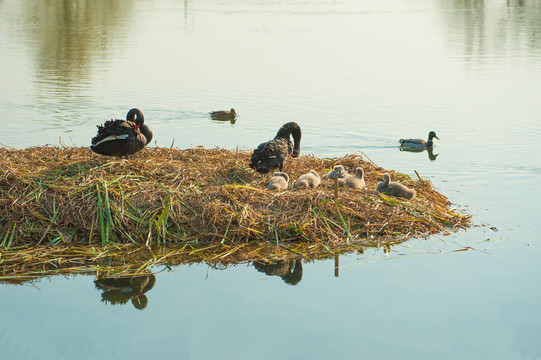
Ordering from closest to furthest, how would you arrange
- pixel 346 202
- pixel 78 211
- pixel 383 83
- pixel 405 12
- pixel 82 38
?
1. pixel 78 211
2. pixel 346 202
3. pixel 383 83
4. pixel 82 38
5. pixel 405 12

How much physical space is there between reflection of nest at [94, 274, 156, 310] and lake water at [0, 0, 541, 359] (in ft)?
0.23

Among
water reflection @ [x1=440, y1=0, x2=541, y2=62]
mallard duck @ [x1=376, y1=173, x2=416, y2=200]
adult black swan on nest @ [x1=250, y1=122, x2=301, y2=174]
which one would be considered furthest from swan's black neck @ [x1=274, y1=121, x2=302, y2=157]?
water reflection @ [x1=440, y1=0, x2=541, y2=62]

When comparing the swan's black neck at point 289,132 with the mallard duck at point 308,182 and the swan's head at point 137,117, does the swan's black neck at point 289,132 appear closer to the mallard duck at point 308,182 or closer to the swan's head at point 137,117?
the mallard duck at point 308,182

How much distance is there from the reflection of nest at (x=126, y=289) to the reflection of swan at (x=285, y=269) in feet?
2.95

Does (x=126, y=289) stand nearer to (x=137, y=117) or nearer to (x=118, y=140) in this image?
(x=118, y=140)

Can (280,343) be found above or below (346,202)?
below

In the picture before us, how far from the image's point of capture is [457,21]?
33.1m

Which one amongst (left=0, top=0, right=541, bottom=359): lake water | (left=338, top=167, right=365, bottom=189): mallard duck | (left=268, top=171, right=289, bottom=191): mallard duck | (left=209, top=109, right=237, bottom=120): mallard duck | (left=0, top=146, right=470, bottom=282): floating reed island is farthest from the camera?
(left=209, top=109, right=237, bottom=120): mallard duck

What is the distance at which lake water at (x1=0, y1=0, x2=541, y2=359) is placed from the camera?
13.4ft

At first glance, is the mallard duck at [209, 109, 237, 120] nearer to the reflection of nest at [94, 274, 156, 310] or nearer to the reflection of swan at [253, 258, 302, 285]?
the reflection of swan at [253, 258, 302, 285]

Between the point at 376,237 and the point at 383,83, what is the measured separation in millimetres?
11290

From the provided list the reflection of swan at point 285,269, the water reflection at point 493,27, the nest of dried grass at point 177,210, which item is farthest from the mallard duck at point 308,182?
the water reflection at point 493,27

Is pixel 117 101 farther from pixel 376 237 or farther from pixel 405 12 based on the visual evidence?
pixel 405 12

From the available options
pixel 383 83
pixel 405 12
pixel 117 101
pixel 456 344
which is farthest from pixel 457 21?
pixel 456 344
